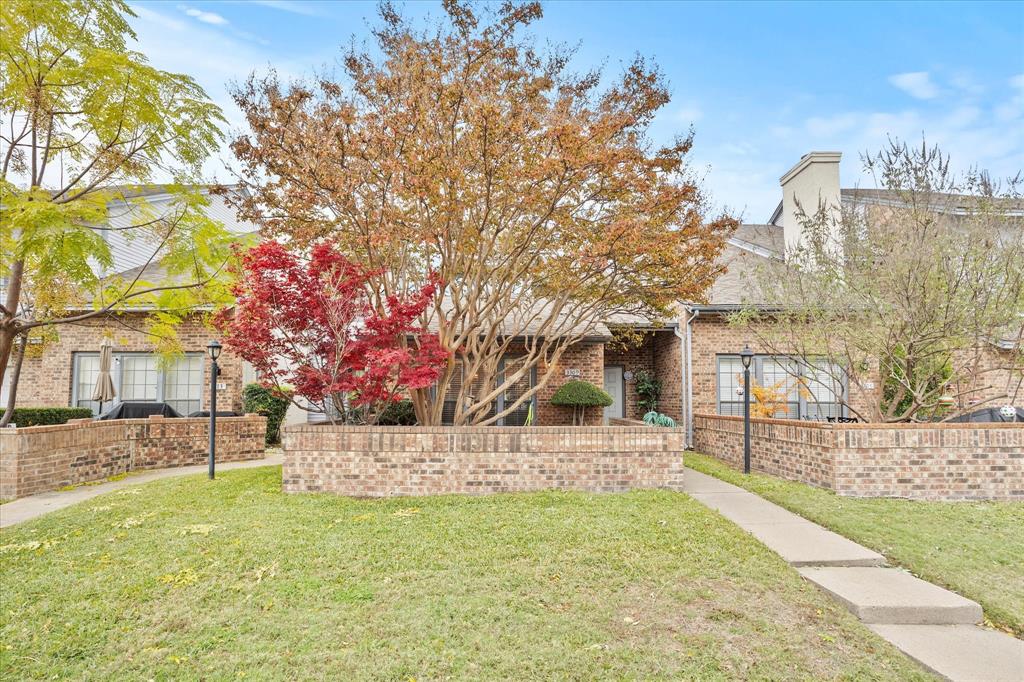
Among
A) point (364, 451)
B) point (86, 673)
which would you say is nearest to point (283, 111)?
point (364, 451)

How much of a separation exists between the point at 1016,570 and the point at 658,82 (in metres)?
6.90

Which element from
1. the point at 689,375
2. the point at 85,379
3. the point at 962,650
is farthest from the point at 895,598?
the point at 85,379

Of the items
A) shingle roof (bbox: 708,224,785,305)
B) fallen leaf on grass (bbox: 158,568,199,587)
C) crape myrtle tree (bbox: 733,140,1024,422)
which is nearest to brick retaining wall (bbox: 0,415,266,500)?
fallen leaf on grass (bbox: 158,568,199,587)

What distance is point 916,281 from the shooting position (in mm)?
8523

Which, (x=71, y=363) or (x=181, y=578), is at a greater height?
(x=71, y=363)

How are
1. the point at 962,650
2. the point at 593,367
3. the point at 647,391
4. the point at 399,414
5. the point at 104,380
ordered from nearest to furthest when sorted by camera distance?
the point at 962,650, the point at 104,380, the point at 399,414, the point at 593,367, the point at 647,391

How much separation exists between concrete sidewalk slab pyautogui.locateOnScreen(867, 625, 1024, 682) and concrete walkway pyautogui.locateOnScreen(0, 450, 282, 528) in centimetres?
901

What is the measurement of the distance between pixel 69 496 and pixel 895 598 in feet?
33.0

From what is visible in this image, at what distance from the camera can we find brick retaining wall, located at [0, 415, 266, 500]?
29.0ft

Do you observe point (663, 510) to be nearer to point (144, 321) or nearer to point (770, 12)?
point (770, 12)

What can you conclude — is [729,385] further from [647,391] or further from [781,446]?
[781,446]

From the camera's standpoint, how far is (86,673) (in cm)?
400

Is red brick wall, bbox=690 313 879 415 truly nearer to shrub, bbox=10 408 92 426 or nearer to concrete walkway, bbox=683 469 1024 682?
concrete walkway, bbox=683 469 1024 682

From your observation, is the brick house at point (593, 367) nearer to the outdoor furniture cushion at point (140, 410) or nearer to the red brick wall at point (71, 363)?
the red brick wall at point (71, 363)
